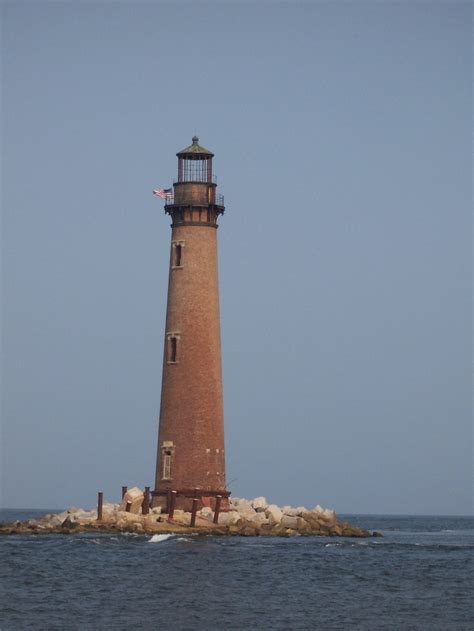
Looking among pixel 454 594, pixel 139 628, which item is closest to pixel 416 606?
pixel 454 594

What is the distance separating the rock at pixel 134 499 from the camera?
56.0 m

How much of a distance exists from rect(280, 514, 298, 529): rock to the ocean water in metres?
1.52

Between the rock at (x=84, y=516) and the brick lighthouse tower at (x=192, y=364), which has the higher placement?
the brick lighthouse tower at (x=192, y=364)

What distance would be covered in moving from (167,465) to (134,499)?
203 cm

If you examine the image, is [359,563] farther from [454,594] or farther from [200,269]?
[200,269]

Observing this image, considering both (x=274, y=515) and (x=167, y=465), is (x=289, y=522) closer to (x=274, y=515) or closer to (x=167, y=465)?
(x=274, y=515)

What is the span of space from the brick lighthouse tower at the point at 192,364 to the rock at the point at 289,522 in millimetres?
2864

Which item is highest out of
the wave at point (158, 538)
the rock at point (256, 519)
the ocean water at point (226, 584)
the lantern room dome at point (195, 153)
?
the lantern room dome at point (195, 153)

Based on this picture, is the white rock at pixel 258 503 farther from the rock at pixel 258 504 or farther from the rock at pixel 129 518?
the rock at pixel 129 518

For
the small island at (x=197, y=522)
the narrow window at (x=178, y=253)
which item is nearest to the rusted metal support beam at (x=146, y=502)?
the small island at (x=197, y=522)

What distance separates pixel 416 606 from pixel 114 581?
27.6 feet

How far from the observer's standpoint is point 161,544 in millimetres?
50156

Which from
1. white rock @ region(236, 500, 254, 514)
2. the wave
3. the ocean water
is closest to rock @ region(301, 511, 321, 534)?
white rock @ region(236, 500, 254, 514)

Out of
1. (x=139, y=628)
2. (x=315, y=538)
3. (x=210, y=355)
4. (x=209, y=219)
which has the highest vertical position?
(x=209, y=219)
